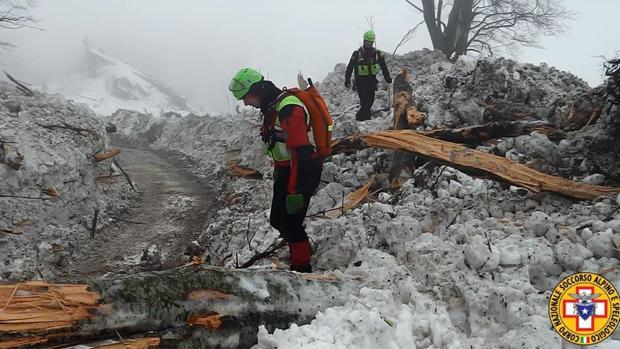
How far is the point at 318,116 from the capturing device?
14.1 ft

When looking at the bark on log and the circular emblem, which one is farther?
the bark on log

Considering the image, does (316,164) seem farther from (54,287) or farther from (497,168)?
(54,287)

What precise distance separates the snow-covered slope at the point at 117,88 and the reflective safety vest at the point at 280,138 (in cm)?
6460

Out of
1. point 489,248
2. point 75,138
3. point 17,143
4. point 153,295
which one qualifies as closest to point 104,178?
point 75,138

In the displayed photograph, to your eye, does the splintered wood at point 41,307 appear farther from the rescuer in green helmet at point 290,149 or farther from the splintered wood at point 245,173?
the splintered wood at point 245,173

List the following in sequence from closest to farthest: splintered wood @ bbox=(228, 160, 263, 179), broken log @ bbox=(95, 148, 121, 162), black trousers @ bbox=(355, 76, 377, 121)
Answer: splintered wood @ bbox=(228, 160, 263, 179) < broken log @ bbox=(95, 148, 121, 162) < black trousers @ bbox=(355, 76, 377, 121)

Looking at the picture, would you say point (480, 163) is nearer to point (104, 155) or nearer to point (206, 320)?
point (206, 320)

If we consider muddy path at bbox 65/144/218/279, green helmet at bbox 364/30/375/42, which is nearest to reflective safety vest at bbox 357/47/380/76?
green helmet at bbox 364/30/375/42

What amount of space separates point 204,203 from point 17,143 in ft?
11.6

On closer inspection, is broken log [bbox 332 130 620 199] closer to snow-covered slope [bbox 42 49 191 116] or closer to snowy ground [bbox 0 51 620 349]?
snowy ground [bbox 0 51 620 349]

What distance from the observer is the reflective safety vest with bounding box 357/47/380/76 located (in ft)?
32.2

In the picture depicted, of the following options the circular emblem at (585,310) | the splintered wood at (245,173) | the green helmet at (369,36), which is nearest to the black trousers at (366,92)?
the green helmet at (369,36)

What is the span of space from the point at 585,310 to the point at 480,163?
7.56 feet

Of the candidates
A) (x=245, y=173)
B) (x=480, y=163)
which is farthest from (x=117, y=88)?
(x=480, y=163)
